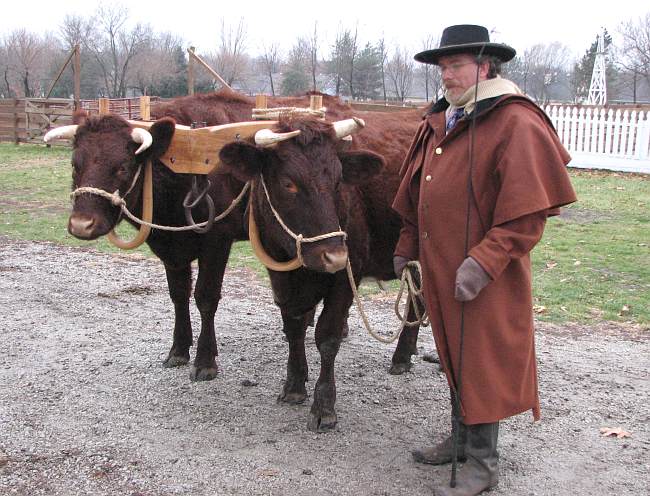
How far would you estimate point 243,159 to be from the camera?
4.03 meters

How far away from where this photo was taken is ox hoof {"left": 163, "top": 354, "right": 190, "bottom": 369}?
215 inches

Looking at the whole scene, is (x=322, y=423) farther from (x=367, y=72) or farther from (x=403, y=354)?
(x=367, y=72)

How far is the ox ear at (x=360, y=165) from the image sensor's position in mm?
4148

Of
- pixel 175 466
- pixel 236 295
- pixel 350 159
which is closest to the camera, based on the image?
pixel 175 466

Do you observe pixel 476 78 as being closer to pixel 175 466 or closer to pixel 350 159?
pixel 350 159

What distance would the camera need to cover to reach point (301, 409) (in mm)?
4727

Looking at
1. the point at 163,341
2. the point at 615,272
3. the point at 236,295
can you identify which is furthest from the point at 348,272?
the point at 615,272

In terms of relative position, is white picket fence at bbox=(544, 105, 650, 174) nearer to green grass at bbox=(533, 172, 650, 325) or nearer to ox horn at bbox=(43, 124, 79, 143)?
green grass at bbox=(533, 172, 650, 325)

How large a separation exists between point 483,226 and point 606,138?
16.9 m

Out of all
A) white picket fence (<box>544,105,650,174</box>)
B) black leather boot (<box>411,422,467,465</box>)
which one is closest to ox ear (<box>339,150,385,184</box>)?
black leather boot (<box>411,422,467,465</box>)

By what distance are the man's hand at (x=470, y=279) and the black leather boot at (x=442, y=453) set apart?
110cm

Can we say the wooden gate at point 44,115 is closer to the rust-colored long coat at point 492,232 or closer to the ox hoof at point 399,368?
the ox hoof at point 399,368

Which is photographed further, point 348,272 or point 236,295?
point 236,295

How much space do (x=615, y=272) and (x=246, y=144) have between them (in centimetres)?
567
